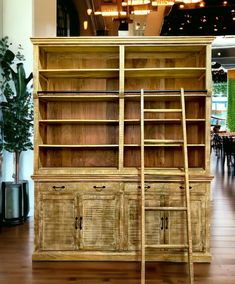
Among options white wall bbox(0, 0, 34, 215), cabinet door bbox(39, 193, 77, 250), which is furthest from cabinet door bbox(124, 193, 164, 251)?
white wall bbox(0, 0, 34, 215)

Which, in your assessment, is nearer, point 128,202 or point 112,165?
point 128,202

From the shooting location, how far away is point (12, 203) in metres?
5.62

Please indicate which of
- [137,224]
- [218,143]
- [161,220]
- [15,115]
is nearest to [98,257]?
[137,224]

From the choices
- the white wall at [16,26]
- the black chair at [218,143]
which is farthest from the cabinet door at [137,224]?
the black chair at [218,143]

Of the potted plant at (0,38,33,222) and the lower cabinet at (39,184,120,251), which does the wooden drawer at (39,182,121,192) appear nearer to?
the lower cabinet at (39,184,120,251)

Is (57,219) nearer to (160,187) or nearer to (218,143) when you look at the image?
(160,187)

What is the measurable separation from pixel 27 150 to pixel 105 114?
6.05 feet

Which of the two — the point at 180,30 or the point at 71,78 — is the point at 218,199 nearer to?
the point at 71,78

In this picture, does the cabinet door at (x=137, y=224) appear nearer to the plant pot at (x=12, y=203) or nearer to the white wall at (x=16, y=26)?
the plant pot at (x=12, y=203)

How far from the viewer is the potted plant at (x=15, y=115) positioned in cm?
553

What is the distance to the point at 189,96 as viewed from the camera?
4270 millimetres

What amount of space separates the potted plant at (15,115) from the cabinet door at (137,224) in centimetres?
212

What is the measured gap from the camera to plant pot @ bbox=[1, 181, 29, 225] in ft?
18.4

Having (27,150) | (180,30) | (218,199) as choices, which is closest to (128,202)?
(27,150)
